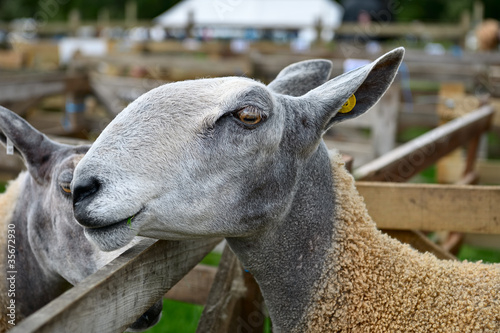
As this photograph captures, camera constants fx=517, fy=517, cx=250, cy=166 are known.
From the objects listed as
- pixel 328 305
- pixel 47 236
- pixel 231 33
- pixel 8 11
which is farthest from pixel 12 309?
pixel 8 11

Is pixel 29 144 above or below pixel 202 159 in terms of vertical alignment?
below

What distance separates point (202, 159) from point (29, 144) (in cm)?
121

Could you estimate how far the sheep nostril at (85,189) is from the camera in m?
1.61

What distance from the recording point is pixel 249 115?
69.8 inches

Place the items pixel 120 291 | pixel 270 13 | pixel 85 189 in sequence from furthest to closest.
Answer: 1. pixel 270 13
2. pixel 120 291
3. pixel 85 189

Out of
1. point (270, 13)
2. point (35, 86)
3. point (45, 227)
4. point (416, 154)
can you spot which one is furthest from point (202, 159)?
point (270, 13)

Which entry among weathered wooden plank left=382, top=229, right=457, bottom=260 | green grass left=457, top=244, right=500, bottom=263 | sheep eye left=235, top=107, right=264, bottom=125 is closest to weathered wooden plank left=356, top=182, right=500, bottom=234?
weathered wooden plank left=382, top=229, right=457, bottom=260

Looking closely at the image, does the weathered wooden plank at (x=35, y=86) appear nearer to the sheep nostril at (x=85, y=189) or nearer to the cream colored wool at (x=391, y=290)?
the sheep nostril at (x=85, y=189)

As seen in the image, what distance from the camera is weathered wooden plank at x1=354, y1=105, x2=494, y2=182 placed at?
3205mm

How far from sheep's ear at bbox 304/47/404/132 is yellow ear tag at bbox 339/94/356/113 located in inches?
0.5

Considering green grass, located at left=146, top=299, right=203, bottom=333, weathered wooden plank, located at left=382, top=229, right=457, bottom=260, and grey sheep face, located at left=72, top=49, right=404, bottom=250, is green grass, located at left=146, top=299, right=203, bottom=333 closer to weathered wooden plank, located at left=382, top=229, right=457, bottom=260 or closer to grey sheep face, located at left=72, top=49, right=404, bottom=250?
weathered wooden plank, located at left=382, top=229, right=457, bottom=260

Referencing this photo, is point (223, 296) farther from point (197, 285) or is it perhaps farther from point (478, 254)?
point (478, 254)

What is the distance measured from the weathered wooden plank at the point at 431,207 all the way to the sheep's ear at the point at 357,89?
2.53 feet

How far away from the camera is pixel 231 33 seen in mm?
24203
